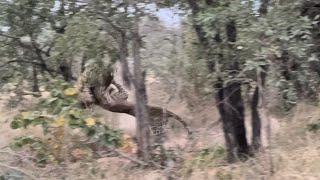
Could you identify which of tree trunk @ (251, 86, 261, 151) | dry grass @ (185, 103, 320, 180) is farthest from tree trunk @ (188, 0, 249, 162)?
dry grass @ (185, 103, 320, 180)

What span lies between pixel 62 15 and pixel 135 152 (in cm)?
183

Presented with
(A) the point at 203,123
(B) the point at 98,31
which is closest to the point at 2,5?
(B) the point at 98,31

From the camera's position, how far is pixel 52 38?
7.45m

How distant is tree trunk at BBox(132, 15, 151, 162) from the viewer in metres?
6.94

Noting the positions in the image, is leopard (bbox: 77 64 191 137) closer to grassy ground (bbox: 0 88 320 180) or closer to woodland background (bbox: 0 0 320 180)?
woodland background (bbox: 0 0 320 180)

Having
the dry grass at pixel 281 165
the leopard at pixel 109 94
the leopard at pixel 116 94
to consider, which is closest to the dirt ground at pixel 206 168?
the dry grass at pixel 281 165

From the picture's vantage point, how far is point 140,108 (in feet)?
23.6

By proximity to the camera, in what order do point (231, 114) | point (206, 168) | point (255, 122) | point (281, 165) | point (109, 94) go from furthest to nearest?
point (109, 94) < point (255, 122) < point (231, 114) < point (206, 168) < point (281, 165)

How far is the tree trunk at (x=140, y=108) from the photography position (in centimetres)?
694

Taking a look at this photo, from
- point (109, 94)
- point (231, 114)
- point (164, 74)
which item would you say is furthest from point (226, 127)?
point (109, 94)

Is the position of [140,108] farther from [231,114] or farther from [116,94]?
[116,94]

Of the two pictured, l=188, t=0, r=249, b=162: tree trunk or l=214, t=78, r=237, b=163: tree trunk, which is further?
l=214, t=78, r=237, b=163: tree trunk

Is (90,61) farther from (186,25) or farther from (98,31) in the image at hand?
(186,25)

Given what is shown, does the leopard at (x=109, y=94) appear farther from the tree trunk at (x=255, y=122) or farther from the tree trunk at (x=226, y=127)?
the tree trunk at (x=255, y=122)
